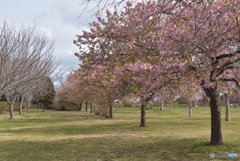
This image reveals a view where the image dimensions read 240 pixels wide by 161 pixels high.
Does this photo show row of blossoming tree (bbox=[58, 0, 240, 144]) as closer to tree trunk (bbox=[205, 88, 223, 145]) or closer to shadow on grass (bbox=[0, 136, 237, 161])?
tree trunk (bbox=[205, 88, 223, 145])

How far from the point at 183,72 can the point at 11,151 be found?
7186 mm

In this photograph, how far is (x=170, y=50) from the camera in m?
7.27

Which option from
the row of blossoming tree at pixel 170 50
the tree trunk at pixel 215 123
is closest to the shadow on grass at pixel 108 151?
the tree trunk at pixel 215 123

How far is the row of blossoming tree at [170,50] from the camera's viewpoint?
6.48 metres

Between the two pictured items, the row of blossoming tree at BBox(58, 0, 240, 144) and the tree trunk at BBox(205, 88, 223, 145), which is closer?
the row of blossoming tree at BBox(58, 0, 240, 144)

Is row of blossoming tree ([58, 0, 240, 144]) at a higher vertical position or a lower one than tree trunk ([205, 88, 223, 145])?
higher

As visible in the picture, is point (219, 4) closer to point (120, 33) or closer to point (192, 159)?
point (120, 33)

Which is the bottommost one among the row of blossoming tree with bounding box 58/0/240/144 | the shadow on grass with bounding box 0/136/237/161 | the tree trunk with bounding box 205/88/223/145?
the shadow on grass with bounding box 0/136/237/161

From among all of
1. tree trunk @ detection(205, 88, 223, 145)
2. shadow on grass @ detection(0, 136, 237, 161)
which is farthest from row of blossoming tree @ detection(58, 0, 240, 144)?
shadow on grass @ detection(0, 136, 237, 161)

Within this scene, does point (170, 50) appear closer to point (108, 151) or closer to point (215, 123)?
point (215, 123)

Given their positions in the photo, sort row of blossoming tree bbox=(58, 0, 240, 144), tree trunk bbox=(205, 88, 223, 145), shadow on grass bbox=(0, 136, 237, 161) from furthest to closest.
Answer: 1. tree trunk bbox=(205, 88, 223, 145)
2. shadow on grass bbox=(0, 136, 237, 161)
3. row of blossoming tree bbox=(58, 0, 240, 144)

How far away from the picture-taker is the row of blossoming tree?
21.3ft

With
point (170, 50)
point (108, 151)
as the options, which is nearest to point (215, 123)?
point (170, 50)

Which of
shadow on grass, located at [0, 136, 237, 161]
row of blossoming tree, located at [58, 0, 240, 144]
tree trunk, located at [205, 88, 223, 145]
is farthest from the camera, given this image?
tree trunk, located at [205, 88, 223, 145]
